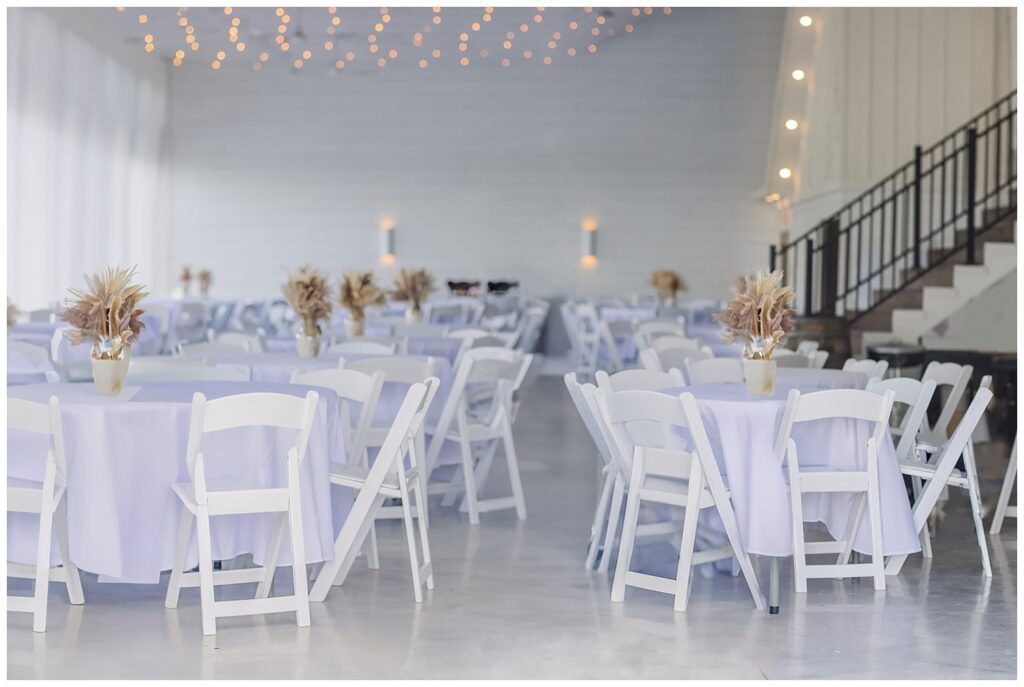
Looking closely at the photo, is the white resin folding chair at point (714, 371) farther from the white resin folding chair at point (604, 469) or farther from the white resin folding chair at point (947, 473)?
the white resin folding chair at point (947, 473)

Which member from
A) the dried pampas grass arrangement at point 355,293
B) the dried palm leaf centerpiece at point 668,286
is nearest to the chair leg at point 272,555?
the dried pampas grass arrangement at point 355,293

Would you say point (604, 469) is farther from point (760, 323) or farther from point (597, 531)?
point (760, 323)

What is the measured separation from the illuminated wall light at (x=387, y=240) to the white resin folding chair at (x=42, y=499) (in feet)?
46.7

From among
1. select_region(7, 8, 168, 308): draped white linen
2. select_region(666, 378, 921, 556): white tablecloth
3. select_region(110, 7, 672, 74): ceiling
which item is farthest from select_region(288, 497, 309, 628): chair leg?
select_region(110, 7, 672, 74): ceiling

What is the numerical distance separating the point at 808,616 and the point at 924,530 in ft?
4.25

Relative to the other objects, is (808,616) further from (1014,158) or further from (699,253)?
(699,253)

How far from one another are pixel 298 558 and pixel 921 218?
907 cm

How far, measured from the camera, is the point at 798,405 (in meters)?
4.25

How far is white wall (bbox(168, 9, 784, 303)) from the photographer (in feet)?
58.4

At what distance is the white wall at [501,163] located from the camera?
17797 mm

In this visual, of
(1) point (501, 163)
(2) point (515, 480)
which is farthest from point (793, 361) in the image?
(1) point (501, 163)

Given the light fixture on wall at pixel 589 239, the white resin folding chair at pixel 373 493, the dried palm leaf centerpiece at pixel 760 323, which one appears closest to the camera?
the white resin folding chair at pixel 373 493

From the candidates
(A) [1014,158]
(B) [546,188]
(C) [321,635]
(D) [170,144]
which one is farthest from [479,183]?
(C) [321,635]

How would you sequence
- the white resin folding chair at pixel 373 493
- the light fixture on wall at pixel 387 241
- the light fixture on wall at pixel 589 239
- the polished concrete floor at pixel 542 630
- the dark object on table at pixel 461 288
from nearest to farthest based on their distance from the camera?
the polished concrete floor at pixel 542 630 → the white resin folding chair at pixel 373 493 → the dark object on table at pixel 461 288 → the light fixture on wall at pixel 589 239 → the light fixture on wall at pixel 387 241
